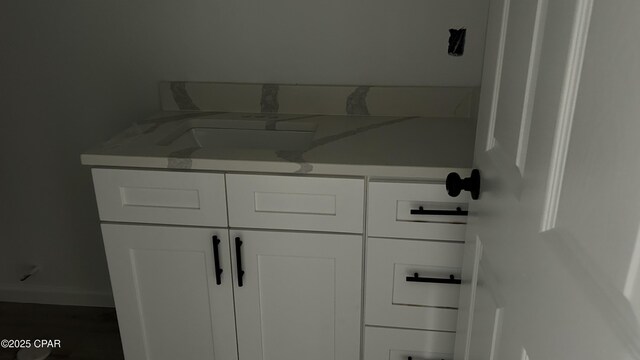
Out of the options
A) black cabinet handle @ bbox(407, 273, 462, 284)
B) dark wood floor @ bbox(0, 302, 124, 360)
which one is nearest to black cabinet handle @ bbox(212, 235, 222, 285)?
black cabinet handle @ bbox(407, 273, 462, 284)

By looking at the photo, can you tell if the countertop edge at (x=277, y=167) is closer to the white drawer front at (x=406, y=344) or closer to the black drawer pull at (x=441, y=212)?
the black drawer pull at (x=441, y=212)

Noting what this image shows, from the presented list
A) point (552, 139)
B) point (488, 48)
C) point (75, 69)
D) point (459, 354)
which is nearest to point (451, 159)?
point (488, 48)

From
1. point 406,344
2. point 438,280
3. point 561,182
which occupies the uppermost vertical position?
point 561,182

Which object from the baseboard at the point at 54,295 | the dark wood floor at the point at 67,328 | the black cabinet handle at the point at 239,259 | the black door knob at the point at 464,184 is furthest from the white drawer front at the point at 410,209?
the baseboard at the point at 54,295

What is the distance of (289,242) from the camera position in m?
1.44

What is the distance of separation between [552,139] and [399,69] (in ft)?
3.70

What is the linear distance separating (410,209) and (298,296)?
1.40 feet

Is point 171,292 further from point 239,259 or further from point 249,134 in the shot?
point 249,134

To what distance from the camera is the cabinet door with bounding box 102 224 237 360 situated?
4.91 feet

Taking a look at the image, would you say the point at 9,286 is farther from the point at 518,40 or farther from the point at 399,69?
the point at 518,40

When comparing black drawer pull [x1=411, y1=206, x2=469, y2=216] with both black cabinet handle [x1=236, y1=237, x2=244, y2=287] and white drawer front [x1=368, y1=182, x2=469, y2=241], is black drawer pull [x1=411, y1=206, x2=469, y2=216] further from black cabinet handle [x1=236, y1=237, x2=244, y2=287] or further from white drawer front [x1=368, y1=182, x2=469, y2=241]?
black cabinet handle [x1=236, y1=237, x2=244, y2=287]

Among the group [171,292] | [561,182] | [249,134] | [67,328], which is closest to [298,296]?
[171,292]

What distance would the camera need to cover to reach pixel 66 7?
183 cm

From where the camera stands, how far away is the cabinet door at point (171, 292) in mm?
1498
